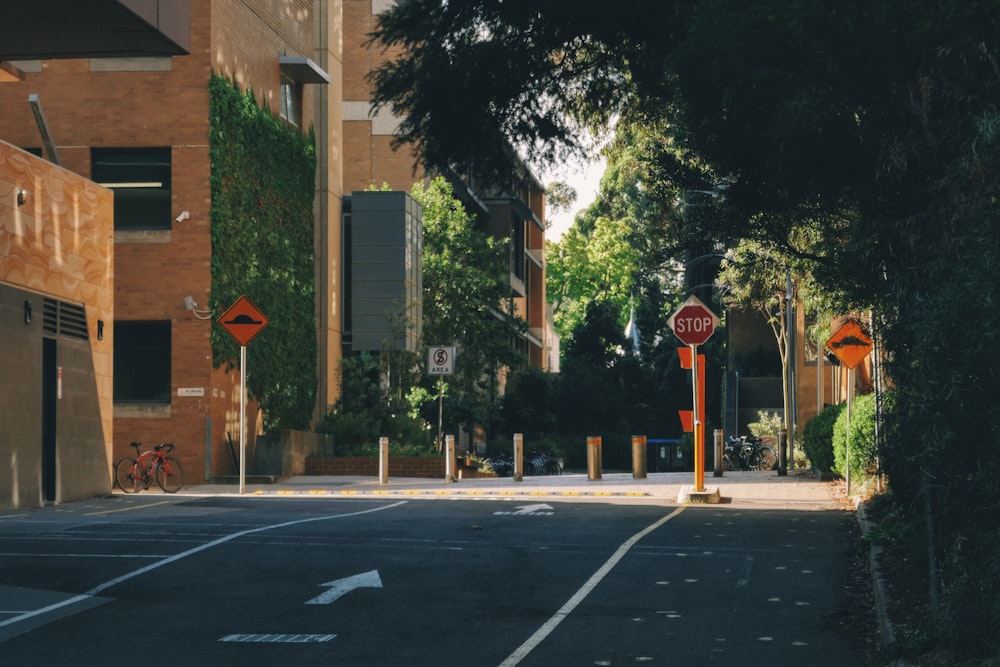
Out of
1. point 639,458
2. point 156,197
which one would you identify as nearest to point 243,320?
point 156,197

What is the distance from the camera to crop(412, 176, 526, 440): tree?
49.9m

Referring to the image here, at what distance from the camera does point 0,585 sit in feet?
46.8

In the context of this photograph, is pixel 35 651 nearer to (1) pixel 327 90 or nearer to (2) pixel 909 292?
(2) pixel 909 292

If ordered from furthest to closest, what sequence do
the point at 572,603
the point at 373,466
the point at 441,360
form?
the point at 373,466 < the point at 441,360 < the point at 572,603

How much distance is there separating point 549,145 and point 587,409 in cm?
4466

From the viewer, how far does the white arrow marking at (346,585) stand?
44.0 feet

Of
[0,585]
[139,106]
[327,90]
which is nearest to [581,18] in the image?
[0,585]

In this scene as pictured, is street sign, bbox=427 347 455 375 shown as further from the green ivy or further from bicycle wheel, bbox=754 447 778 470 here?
bicycle wheel, bbox=754 447 778 470

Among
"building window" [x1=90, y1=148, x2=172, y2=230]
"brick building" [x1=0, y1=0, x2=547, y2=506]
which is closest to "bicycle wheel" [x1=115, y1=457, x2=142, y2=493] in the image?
"brick building" [x1=0, y1=0, x2=547, y2=506]

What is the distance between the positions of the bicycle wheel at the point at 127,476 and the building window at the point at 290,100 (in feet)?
36.5

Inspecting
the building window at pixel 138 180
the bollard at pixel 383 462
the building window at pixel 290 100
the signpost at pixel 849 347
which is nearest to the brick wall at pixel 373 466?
the bollard at pixel 383 462

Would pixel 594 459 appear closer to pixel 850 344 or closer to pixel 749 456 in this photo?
pixel 850 344

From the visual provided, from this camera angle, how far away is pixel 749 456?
47.7 meters

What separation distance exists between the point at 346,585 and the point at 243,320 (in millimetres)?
14897
